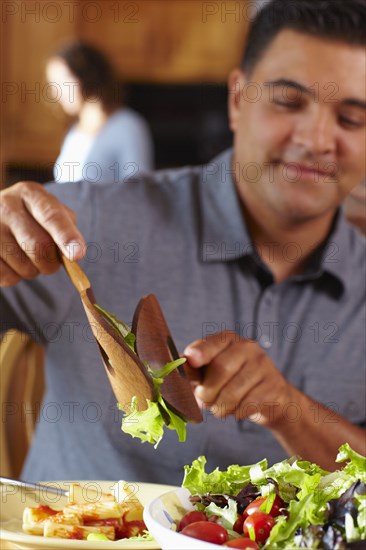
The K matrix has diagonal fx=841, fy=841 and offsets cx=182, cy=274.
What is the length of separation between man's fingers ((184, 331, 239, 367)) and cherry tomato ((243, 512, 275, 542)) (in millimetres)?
304

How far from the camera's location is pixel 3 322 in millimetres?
Answer: 1275

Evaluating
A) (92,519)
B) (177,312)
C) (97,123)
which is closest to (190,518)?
(92,519)

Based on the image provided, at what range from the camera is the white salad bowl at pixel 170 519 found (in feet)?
1.91

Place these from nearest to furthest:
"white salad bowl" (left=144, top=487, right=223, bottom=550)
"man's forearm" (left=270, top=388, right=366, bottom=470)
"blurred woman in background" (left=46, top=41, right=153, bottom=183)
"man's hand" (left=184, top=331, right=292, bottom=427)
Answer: "white salad bowl" (left=144, top=487, right=223, bottom=550)
"man's hand" (left=184, top=331, right=292, bottom=427)
"man's forearm" (left=270, top=388, right=366, bottom=470)
"blurred woman in background" (left=46, top=41, right=153, bottom=183)

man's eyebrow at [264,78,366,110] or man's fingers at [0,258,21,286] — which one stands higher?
man's eyebrow at [264,78,366,110]

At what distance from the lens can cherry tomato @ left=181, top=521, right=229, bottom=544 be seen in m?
0.61

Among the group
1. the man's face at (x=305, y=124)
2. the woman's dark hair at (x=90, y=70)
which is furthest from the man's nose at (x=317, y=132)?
the woman's dark hair at (x=90, y=70)

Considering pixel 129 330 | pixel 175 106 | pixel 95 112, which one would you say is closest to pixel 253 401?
pixel 129 330

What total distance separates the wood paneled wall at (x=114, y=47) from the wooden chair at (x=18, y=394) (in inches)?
99.9

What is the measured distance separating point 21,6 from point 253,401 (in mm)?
3057

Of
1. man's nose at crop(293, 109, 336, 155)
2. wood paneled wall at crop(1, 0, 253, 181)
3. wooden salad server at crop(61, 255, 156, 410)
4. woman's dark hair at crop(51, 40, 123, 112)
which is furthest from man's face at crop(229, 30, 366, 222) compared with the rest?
wood paneled wall at crop(1, 0, 253, 181)

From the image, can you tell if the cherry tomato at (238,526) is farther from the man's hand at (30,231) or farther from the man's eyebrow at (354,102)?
the man's eyebrow at (354,102)

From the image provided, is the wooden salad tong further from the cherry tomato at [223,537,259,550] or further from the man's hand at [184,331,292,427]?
the cherry tomato at [223,537,259,550]

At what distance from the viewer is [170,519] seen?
67 centimetres
